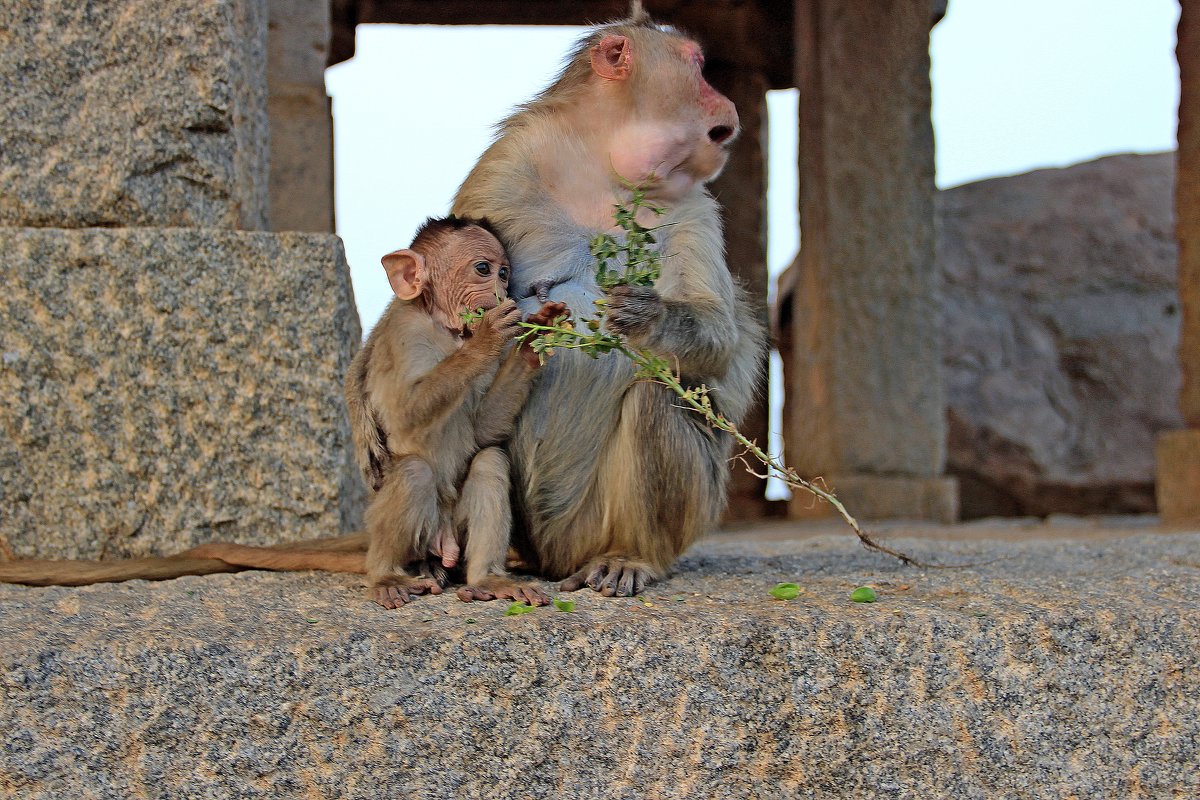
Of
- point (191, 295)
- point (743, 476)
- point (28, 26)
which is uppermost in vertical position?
point (28, 26)

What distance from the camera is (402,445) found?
3.54 meters

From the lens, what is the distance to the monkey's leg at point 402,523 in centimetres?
347

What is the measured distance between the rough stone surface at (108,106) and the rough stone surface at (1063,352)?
8.87 metres

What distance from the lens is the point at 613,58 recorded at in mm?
4098

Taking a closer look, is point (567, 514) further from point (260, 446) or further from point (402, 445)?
point (260, 446)

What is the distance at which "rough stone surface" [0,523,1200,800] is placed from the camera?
2.70 metres

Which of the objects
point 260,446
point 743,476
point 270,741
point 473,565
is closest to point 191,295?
point 260,446

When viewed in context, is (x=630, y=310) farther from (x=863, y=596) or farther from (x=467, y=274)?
(x=863, y=596)

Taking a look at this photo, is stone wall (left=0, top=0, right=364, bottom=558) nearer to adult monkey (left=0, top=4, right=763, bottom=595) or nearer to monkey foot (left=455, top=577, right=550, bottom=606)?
adult monkey (left=0, top=4, right=763, bottom=595)

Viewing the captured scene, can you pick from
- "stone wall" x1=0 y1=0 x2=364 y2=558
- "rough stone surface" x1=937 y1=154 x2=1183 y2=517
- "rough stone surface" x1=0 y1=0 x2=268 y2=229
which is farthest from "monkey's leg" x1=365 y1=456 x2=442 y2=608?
"rough stone surface" x1=937 y1=154 x2=1183 y2=517

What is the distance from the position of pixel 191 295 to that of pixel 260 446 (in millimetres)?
512

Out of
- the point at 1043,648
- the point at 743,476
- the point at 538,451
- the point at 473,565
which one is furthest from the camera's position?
the point at 743,476

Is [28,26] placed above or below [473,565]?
above

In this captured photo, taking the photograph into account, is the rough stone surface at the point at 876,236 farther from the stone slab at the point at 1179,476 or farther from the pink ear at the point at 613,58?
the pink ear at the point at 613,58
